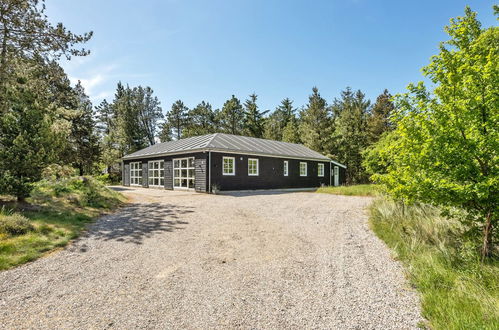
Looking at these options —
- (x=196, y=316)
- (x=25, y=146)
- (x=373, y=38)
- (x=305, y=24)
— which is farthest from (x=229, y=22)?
(x=196, y=316)

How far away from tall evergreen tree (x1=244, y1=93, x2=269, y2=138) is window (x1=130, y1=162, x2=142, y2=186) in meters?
20.5

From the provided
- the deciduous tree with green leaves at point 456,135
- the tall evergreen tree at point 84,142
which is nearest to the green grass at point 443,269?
the deciduous tree with green leaves at point 456,135

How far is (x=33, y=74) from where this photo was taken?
9.12 meters

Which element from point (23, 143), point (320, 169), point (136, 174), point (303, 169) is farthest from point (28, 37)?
point (320, 169)

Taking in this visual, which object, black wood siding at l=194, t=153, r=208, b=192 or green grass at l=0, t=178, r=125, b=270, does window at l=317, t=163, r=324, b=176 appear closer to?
black wood siding at l=194, t=153, r=208, b=192

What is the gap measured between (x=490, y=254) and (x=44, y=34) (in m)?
13.3

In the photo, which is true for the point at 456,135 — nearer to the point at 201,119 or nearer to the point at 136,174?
the point at 136,174

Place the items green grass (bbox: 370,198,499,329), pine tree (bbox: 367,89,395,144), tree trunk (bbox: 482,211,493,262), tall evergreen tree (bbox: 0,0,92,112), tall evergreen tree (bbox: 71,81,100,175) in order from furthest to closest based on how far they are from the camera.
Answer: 1. pine tree (bbox: 367,89,395,144)
2. tall evergreen tree (bbox: 71,81,100,175)
3. tall evergreen tree (bbox: 0,0,92,112)
4. tree trunk (bbox: 482,211,493,262)
5. green grass (bbox: 370,198,499,329)

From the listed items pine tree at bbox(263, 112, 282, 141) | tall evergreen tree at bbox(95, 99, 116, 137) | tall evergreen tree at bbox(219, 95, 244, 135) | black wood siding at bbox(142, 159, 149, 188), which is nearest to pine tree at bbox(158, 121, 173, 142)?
tall evergreen tree at bbox(95, 99, 116, 137)

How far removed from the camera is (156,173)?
1800cm

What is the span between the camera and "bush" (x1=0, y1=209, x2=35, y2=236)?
4.66m

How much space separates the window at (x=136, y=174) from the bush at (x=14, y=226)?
15.4m

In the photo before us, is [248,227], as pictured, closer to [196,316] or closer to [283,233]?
[283,233]

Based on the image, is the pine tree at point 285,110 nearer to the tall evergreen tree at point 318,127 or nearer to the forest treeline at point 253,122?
the forest treeline at point 253,122
